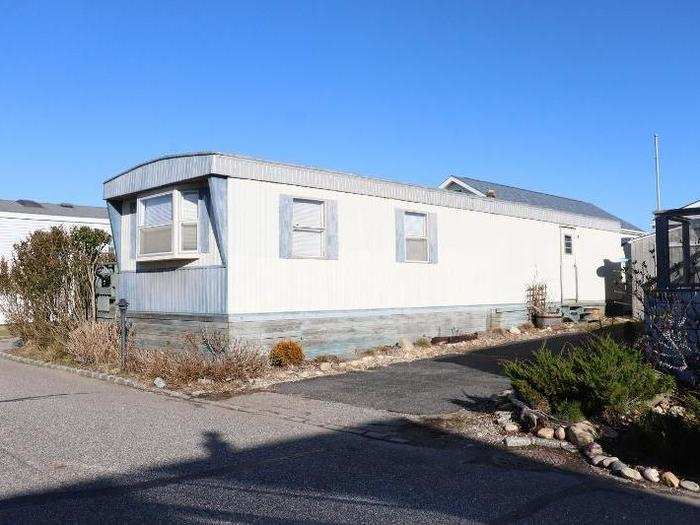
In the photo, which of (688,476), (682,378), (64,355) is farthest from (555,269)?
(688,476)

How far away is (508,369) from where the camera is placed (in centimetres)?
796

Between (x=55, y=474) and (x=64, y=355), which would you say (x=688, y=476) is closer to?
(x=55, y=474)

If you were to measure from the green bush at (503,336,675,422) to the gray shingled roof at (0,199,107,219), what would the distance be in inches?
850

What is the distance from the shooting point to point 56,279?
1435cm

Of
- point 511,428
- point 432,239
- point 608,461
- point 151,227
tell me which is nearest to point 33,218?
point 151,227

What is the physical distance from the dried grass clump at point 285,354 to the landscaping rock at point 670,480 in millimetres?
7108

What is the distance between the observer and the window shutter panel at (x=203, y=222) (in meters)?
11.8

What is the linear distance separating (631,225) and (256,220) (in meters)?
20.8

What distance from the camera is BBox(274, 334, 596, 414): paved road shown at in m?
8.84

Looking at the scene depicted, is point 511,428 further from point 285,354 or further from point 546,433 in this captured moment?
point 285,354

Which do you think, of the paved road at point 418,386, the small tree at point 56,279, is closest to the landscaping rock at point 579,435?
the paved road at point 418,386

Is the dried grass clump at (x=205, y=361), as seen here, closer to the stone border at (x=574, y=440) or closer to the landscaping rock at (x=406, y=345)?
the landscaping rock at (x=406, y=345)

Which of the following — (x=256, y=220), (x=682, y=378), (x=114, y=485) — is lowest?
(x=114, y=485)

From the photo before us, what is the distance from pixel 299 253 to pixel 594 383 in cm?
661
